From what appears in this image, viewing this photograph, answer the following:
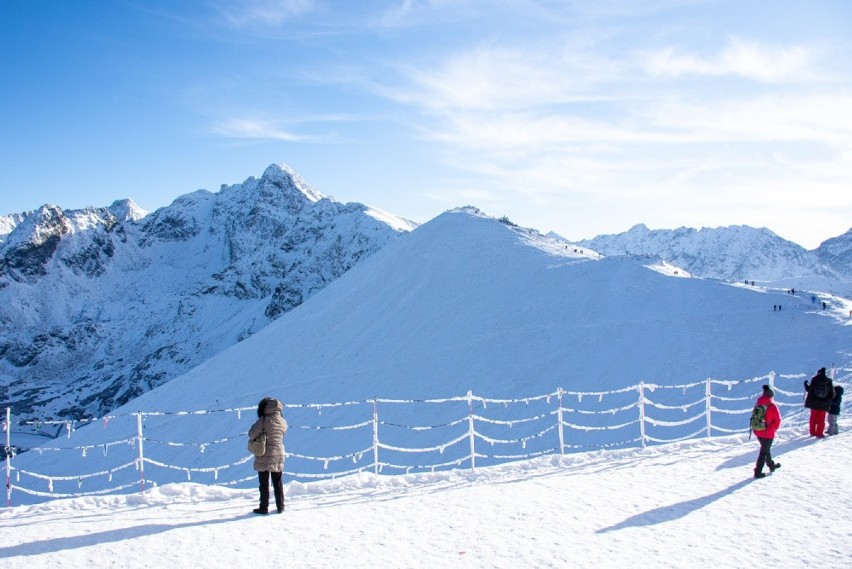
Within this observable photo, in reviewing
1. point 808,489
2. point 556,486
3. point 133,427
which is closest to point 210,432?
point 133,427

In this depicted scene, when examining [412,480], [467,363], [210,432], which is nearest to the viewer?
[412,480]

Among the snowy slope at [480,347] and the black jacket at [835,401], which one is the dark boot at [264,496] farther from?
the snowy slope at [480,347]

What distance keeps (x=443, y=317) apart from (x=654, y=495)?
3179 centimetres

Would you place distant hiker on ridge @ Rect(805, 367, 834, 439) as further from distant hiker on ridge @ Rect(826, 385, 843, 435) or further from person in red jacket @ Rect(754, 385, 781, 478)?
person in red jacket @ Rect(754, 385, 781, 478)

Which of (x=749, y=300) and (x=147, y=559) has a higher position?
(x=749, y=300)

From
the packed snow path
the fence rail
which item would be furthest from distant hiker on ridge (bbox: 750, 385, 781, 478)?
the fence rail

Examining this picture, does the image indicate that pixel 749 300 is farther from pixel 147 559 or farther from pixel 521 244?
pixel 147 559

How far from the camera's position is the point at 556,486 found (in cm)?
1217

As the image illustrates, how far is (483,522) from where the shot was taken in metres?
9.85

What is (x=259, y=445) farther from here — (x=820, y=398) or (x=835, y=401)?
(x=835, y=401)

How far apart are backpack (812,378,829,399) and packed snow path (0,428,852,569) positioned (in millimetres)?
2342

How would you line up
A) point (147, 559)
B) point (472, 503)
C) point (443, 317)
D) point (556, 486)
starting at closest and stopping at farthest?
point (147, 559)
point (472, 503)
point (556, 486)
point (443, 317)

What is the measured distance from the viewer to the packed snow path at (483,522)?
8391mm

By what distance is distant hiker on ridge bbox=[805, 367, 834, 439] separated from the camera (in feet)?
52.0
